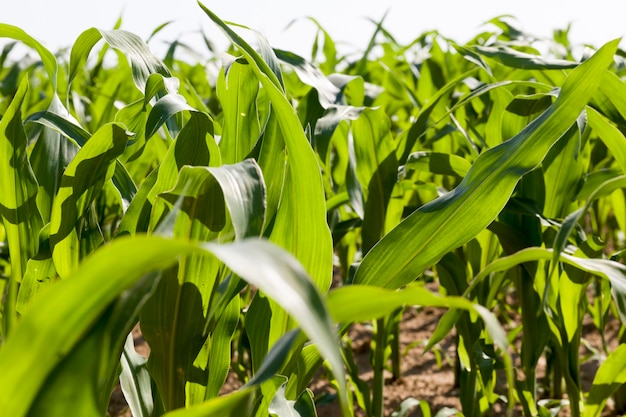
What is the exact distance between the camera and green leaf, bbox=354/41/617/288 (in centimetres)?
65

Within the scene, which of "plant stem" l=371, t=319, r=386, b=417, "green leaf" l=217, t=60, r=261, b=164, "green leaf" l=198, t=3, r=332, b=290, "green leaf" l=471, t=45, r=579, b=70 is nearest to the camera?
"green leaf" l=198, t=3, r=332, b=290

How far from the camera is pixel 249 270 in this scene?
0.31 metres

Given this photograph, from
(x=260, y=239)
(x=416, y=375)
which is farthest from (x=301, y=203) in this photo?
(x=416, y=375)

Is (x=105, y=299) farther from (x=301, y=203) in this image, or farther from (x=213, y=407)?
(x=301, y=203)

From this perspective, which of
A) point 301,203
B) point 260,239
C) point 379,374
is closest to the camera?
point 260,239

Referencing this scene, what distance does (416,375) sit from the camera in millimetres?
1634

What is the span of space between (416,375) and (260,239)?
4.43ft

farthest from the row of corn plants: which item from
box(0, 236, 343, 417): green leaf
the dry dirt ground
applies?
the dry dirt ground

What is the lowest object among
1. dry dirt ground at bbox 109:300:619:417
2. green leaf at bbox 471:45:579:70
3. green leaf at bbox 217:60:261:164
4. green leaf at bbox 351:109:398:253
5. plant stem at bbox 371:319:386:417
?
dry dirt ground at bbox 109:300:619:417

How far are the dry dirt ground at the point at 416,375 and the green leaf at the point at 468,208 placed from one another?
0.66 meters

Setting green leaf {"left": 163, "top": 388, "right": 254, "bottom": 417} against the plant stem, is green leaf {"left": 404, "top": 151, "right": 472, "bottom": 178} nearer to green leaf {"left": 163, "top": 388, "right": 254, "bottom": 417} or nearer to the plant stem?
the plant stem

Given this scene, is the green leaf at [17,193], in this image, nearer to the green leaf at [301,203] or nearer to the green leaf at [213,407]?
Result: the green leaf at [301,203]

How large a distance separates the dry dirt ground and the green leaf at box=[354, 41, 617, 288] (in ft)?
2.17

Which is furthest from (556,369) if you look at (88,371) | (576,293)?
(88,371)
